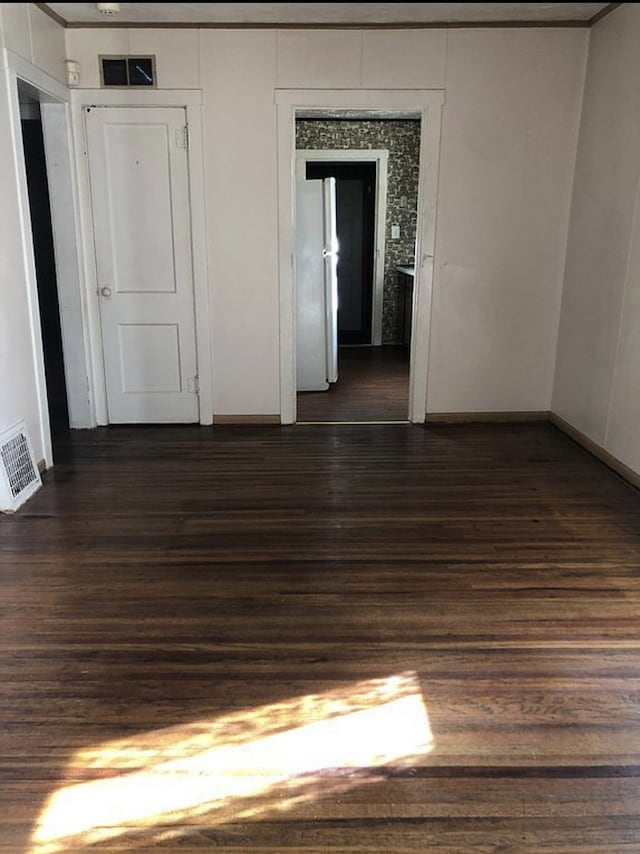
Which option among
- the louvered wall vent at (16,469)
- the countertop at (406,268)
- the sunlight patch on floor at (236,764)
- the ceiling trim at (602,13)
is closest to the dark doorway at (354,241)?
the countertop at (406,268)

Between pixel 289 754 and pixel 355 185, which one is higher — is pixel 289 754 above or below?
below

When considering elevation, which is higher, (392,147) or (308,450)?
(392,147)

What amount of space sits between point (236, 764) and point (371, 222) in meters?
7.51

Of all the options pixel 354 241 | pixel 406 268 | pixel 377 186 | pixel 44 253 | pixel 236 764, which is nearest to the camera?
pixel 236 764

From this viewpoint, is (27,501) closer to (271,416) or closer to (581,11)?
(271,416)

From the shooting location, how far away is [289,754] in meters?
1.99

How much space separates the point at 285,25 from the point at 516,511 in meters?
3.51

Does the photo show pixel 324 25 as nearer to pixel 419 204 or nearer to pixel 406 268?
pixel 419 204

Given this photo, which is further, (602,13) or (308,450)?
(308,450)

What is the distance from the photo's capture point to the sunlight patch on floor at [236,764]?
1.77m

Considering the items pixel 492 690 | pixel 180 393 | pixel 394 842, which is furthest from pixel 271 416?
pixel 394 842

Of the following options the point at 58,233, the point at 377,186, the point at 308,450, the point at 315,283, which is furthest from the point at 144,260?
the point at 377,186

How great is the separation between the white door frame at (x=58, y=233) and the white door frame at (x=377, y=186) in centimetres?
338

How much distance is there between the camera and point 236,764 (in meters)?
1.95
